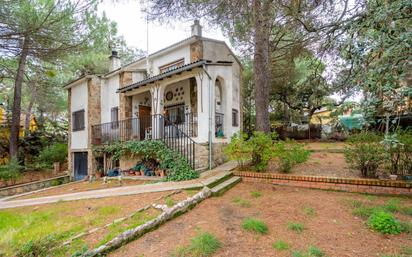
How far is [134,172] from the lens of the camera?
903cm

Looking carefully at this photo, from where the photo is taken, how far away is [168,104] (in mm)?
11391

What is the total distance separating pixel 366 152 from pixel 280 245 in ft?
12.4

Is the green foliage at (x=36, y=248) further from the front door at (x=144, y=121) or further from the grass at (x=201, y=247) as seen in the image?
the front door at (x=144, y=121)

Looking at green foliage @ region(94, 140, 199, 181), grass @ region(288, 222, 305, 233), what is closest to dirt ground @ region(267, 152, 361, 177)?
green foliage @ region(94, 140, 199, 181)

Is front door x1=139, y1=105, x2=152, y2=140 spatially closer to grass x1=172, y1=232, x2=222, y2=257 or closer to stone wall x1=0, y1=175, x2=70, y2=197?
stone wall x1=0, y1=175, x2=70, y2=197

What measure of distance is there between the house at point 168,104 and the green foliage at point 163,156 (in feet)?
1.11

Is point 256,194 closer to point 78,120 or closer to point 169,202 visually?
point 169,202

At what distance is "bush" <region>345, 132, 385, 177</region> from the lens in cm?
504

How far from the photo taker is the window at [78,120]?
12430 mm

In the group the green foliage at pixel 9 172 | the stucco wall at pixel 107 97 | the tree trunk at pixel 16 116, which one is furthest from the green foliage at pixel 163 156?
the tree trunk at pixel 16 116

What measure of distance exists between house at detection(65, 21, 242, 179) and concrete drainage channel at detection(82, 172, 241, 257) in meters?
1.67

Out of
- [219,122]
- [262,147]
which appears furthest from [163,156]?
[262,147]

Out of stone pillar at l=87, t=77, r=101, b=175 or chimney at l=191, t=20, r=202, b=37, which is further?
stone pillar at l=87, t=77, r=101, b=175

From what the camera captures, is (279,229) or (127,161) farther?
(127,161)
